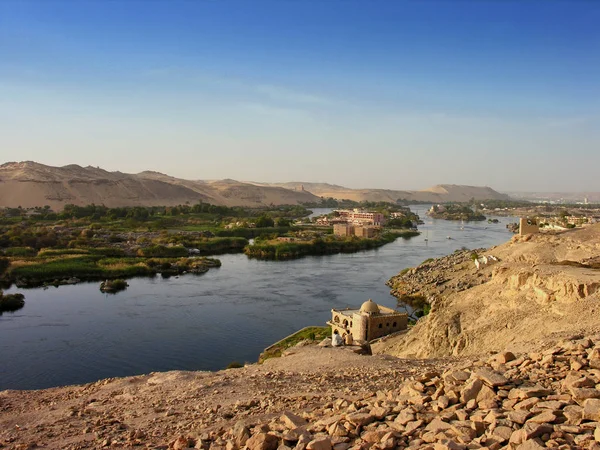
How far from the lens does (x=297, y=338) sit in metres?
13.4

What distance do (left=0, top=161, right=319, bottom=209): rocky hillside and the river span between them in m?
45.0

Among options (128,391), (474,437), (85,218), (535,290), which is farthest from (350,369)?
(85,218)

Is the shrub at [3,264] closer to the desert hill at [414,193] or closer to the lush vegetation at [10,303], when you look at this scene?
the lush vegetation at [10,303]

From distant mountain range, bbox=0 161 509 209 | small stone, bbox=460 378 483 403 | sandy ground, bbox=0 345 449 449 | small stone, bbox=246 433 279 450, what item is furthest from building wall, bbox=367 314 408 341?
distant mountain range, bbox=0 161 509 209

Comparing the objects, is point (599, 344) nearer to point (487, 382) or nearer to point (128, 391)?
point (487, 382)

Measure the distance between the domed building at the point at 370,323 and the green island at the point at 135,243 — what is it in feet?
45.7

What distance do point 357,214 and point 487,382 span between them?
5123 cm

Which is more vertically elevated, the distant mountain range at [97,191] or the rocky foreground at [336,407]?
the distant mountain range at [97,191]

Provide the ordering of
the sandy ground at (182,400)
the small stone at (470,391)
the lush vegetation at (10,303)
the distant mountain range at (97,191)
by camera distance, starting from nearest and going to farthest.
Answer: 1. the small stone at (470,391)
2. the sandy ground at (182,400)
3. the lush vegetation at (10,303)
4. the distant mountain range at (97,191)

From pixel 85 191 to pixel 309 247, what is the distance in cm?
4686

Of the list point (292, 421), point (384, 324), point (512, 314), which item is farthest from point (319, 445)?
point (384, 324)

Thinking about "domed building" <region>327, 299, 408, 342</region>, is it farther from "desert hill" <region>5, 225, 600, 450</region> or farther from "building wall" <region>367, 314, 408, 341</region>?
"desert hill" <region>5, 225, 600, 450</region>

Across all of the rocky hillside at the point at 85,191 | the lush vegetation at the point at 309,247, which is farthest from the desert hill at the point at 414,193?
the lush vegetation at the point at 309,247

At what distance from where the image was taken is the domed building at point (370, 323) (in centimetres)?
1201
